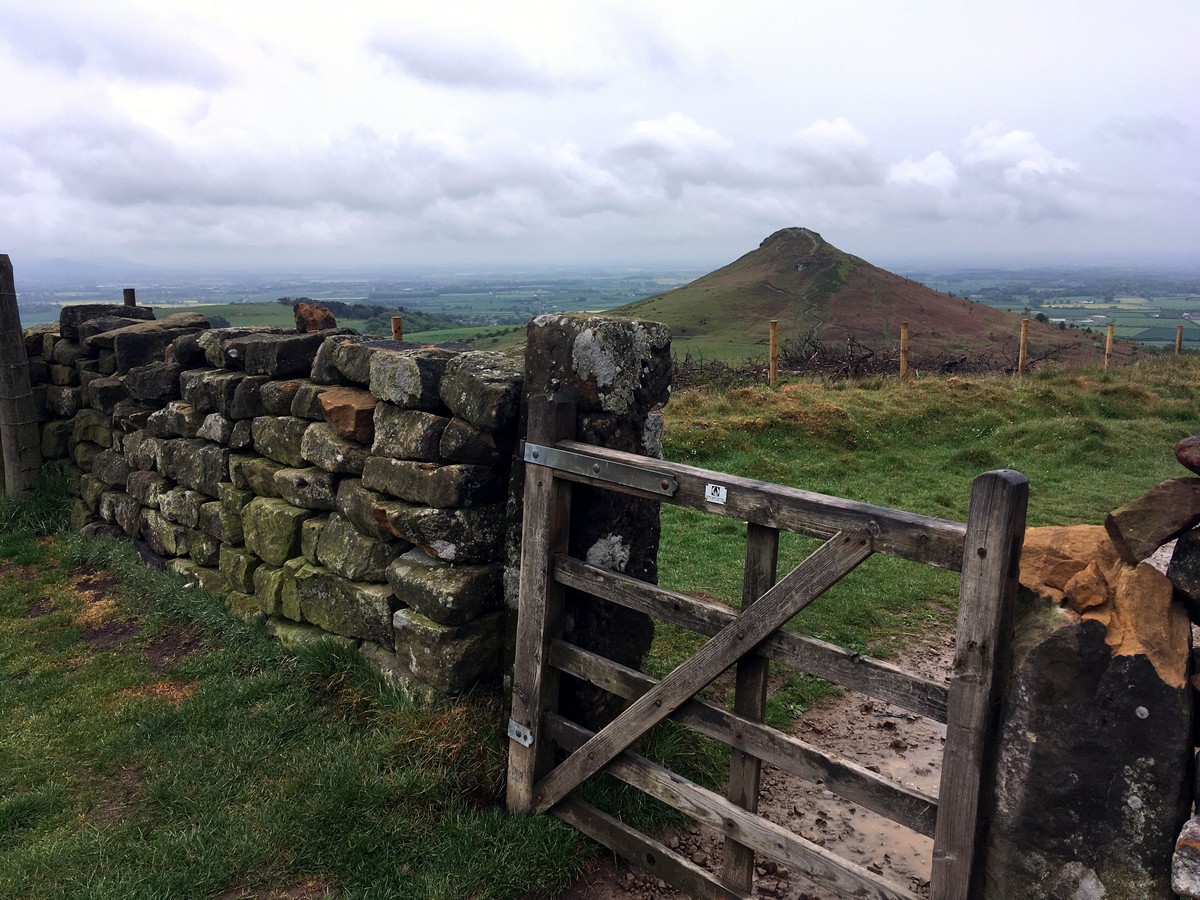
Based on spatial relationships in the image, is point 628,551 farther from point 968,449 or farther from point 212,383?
point 968,449

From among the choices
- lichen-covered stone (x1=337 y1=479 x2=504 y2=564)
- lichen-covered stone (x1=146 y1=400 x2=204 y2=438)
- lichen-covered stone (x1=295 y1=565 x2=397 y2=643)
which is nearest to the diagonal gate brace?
lichen-covered stone (x1=337 y1=479 x2=504 y2=564)

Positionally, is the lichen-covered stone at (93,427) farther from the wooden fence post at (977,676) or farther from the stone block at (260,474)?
the wooden fence post at (977,676)

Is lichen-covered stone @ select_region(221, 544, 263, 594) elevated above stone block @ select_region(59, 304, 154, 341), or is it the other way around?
stone block @ select_region(59, 304, 154, 341)

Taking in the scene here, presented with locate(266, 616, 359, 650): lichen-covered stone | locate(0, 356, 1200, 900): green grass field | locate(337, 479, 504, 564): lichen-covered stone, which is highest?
locate(337, 479, 504, 564): lichen-covered stone

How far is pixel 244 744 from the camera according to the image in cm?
533

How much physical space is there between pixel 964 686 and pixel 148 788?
4.66 m

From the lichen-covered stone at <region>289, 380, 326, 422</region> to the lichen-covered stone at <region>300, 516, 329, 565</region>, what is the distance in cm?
80

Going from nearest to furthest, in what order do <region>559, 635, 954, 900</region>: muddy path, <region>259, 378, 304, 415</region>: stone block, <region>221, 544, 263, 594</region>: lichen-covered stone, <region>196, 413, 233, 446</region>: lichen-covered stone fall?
<region>559, 635, 954, 900</region>: muddy path
<region>259, 378, 304, 415</region>: stone block
<region>221, 544, 263, 594</region>: lichen-covered stone
<region>196, 413, 233, 446</region>: lichen-covered stone

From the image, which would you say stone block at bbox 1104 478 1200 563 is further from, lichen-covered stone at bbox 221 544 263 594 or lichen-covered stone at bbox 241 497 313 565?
lichen-covered stone at bbox 221 544 263 594

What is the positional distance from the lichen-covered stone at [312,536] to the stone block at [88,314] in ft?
20.7

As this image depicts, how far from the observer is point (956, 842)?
308cm

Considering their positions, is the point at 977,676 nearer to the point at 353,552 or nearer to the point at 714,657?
the point at 714,657

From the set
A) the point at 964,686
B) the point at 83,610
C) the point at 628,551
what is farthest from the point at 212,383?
the point at 964,686

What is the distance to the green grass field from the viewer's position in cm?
435
